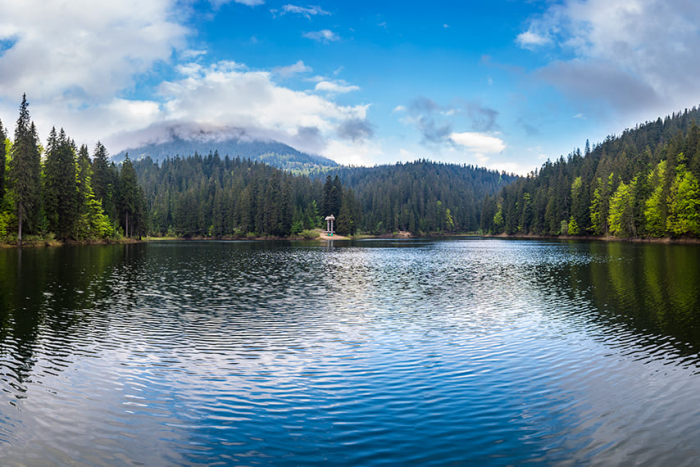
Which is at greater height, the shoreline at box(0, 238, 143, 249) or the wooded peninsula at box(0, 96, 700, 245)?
the wooded peninsula at box(0, 96, 700, 245)

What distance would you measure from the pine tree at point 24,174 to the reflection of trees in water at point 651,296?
76562mm

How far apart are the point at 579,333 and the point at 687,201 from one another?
83192mm

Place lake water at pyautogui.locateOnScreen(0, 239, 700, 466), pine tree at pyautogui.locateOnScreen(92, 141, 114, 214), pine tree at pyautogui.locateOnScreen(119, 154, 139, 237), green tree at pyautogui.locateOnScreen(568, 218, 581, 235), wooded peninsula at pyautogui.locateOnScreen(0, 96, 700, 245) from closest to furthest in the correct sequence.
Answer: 1. lake water at pyautogui.locateOnScreen(0, 239, 700, 466)
2. wooded peninsula at pyautogui.locateOnScreen(0, 96, 700, 245)
3. pine tree at pyautogui.locateOnScreen(92, 141, 114, 214)
4. pine tree at pyautogui.locateOnScreen(119, 154, 139, 237)
5. green tree at pyautogui.locateOnScreen(568, 218, 581, 235)

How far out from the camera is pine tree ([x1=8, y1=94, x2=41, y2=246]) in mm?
69688

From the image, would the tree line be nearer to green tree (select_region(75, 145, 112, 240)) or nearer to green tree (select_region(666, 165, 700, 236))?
green tree (select_region(75, 145, 112, 240))

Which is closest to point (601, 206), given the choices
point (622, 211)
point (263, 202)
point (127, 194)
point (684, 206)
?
point (622, 211)

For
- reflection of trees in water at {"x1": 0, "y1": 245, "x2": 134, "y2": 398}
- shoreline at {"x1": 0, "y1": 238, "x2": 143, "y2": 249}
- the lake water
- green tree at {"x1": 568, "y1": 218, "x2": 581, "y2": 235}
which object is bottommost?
the lake water

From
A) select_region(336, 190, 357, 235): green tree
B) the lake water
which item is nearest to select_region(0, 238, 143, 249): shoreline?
the lake water

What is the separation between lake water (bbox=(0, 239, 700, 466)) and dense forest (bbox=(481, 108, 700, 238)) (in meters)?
74.9

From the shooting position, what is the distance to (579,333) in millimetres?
17703

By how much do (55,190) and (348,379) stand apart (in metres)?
85.8

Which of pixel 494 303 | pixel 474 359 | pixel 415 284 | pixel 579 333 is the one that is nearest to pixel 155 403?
pixel 474 359

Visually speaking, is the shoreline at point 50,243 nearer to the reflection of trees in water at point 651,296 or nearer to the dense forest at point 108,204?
the dense forest at point 108,204

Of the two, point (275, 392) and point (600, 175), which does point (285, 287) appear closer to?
point (275, 392)
